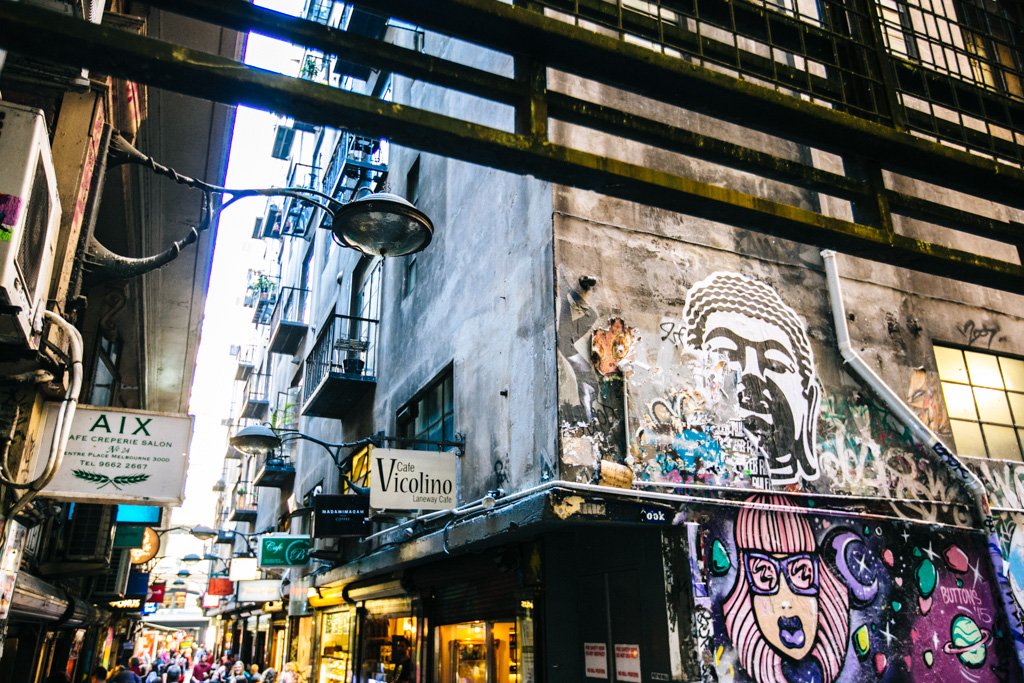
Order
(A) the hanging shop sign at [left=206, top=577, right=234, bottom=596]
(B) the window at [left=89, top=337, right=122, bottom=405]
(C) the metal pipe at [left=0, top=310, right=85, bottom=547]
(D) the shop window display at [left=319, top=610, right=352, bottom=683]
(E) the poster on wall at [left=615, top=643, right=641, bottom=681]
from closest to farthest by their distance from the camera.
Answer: (C) the metal pipe at [left=0, top=310, right=85, bottom=547], (E) the poster on wall at [left=615, top=643, right=641, bottom=681], (B) the window at [left=89, top=337, right=122, bottom=405], (D) the shop window display at [left=319, top=610, right=352, bottom=683], (A) the hanging shop sign at [left=206, top=577, right=234, bottom=596]

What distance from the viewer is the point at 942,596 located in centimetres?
816

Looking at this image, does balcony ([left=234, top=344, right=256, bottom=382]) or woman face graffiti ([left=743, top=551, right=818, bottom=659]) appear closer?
woman face graffiti ([left=743, top=551, right=818, bottom=659])

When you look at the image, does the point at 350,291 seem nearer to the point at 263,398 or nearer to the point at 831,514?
the point at 831,514

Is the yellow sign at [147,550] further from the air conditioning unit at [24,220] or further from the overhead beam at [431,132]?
the overhead beam at [431,132]

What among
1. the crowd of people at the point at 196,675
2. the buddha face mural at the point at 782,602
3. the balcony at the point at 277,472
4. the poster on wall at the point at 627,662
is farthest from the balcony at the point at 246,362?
the buddha face mural at the point at 782,602

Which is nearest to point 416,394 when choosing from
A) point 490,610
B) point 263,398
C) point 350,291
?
point 490,610

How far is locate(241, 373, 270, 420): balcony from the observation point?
31.0 meters

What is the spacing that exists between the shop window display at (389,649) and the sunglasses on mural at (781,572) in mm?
5605

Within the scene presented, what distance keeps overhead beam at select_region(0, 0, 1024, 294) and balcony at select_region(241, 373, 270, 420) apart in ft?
97.8

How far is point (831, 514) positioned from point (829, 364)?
6.60 ft

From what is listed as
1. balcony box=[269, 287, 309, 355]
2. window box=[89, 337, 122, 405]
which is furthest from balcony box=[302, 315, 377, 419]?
balcony box=[269, 287, 309, 355]

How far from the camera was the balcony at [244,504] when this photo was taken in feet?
103

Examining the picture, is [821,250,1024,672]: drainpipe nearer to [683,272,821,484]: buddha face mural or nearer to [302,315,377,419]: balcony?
[683,272,821,484]: buddha face mural

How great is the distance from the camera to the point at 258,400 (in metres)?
31.1
